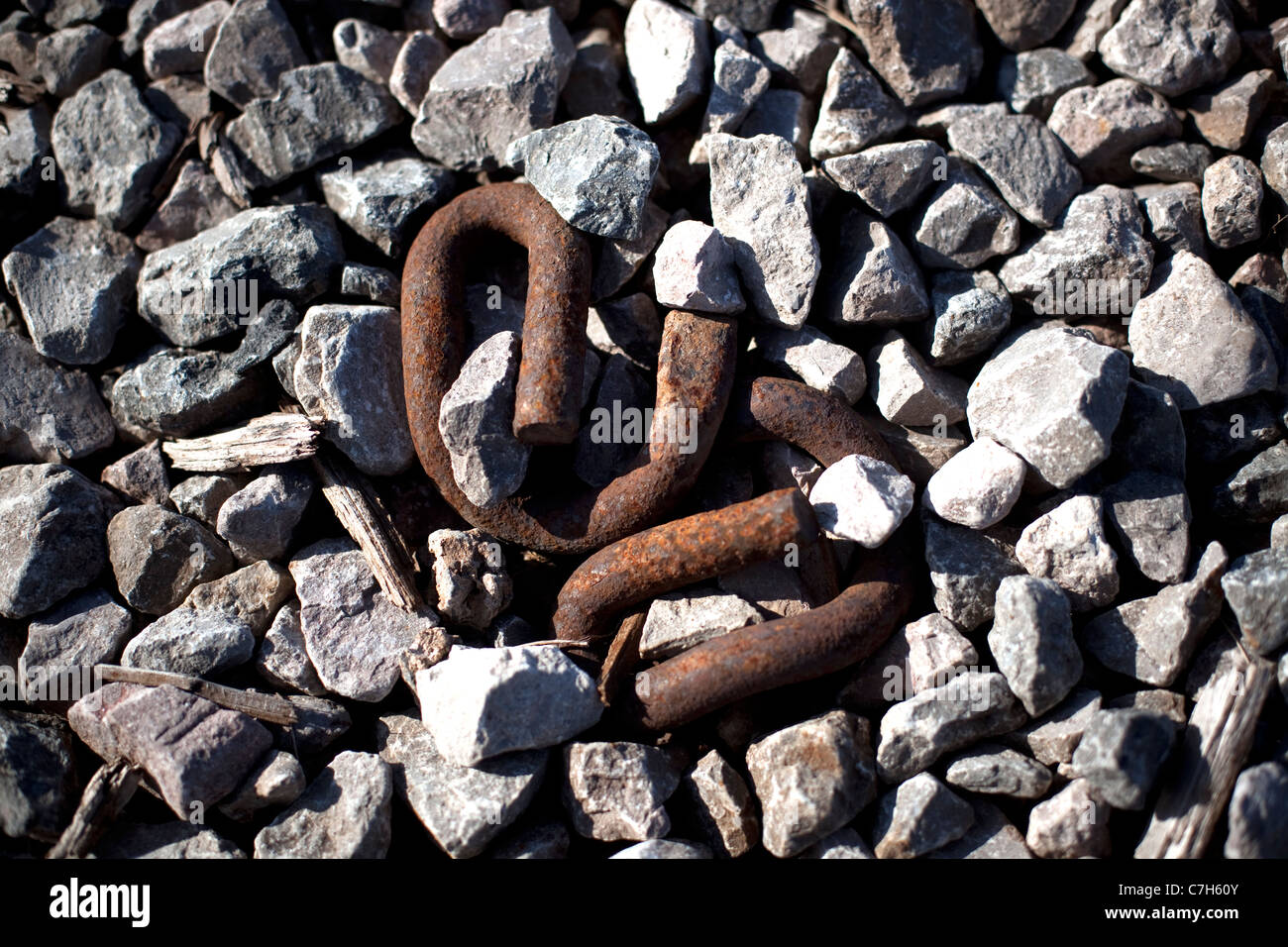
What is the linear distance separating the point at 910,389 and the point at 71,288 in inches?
155

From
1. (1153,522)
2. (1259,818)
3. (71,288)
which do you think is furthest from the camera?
(71,288)

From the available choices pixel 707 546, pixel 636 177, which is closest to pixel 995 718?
pixel 707 546

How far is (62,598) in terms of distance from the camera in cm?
367

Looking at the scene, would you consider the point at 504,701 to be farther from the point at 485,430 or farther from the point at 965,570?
the point at 965,570

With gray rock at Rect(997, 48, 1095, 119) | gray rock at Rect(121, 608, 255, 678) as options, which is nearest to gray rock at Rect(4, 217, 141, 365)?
gray rock at Rect(121, 608, 255, 678)

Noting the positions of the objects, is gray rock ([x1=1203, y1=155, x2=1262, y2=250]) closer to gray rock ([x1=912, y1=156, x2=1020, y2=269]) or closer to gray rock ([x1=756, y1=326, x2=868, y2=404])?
gray rock ([x1=912, y1=156, x2=1020, y2=269])

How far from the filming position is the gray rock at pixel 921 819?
2941 millimetres

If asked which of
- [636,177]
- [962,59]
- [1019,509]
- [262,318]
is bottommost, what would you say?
[1019,509]

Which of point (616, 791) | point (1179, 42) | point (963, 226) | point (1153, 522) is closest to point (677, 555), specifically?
point (616, 791)

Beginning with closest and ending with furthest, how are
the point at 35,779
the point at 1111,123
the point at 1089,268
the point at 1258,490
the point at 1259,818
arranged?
the point at 1259,818, the point at 35,779, the point at 1258,490, the point at 1089,268, the point at 1111,123

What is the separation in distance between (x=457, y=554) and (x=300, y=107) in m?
2.39

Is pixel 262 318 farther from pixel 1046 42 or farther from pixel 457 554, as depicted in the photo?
pixel 1046 42

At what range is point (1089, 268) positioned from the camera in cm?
371

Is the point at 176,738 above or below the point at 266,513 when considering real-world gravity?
below
